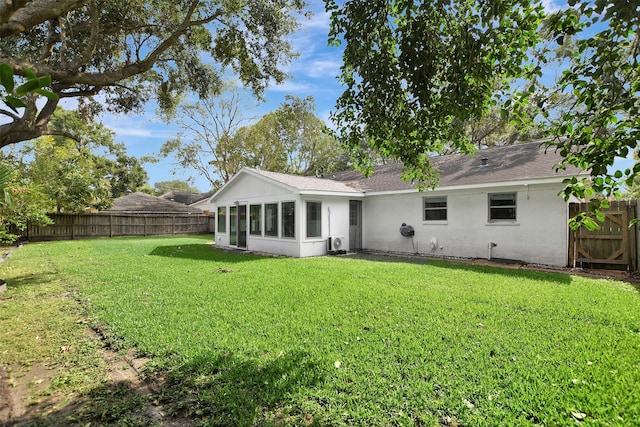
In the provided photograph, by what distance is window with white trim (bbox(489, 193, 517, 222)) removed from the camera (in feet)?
35.8

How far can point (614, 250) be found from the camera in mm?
9312

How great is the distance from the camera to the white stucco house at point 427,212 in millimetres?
10328

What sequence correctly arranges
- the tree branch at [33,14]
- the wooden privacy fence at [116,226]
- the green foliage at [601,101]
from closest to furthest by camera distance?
the green foliage at [601,101], the tree branch at [33,14], the wooden privacy fence at [116,226]

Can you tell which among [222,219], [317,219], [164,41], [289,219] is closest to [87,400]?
[164,41]

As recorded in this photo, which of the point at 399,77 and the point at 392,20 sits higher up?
the point at 392,20

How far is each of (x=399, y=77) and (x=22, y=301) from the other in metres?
7.66

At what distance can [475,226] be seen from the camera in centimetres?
1166

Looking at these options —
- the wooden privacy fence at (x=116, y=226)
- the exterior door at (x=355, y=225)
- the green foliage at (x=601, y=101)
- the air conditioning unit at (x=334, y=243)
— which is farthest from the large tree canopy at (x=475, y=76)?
the wooden privacy fence at (x=116, y=226)

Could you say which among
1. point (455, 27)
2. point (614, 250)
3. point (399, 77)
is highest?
point (455, 27)

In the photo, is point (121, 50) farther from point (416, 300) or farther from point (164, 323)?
point (416, 300)

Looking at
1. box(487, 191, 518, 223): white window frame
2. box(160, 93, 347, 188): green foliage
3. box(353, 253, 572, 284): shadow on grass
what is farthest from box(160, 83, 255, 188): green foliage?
box(353, 253, 572, 284): shadow on grass

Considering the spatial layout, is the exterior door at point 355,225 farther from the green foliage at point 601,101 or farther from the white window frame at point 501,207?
the green foliage at point 601,101

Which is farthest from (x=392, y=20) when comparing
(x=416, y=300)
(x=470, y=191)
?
(x=470, y=191)

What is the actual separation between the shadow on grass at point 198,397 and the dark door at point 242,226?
1213 centimetres
